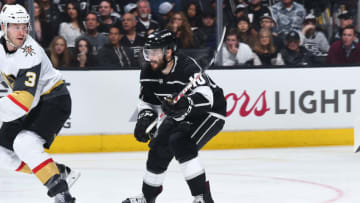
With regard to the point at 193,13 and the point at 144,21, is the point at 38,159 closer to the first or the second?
the point at 144,21

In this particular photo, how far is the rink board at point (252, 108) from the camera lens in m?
7.42

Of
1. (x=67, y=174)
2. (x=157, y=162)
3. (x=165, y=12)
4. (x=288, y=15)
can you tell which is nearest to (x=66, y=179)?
(x=67, y=174)

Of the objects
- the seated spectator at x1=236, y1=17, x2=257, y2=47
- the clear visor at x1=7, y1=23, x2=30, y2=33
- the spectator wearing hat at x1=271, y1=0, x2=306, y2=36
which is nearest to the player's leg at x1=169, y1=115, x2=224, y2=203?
the clear visor at x1=7, y1=23, x2=30, y2=33

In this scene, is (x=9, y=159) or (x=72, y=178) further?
(x=72, y=178)

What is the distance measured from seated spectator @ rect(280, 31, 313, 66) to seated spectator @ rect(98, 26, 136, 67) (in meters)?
1.46

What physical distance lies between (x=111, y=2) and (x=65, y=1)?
42 centimetres

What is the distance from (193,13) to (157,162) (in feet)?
11.2

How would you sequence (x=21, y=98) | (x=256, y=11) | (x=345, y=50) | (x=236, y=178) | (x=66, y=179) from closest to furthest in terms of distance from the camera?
(x=21, y=98), (x=66, y=179), (x=236, y=178), (x=256, y=11), (x=345, y=50)

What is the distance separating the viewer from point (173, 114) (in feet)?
13.8

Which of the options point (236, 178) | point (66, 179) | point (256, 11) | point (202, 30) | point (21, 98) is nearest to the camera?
point (21, 98)

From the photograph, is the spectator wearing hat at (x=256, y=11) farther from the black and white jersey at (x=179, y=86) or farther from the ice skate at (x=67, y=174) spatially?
the ice skate at (x=67, y=174)

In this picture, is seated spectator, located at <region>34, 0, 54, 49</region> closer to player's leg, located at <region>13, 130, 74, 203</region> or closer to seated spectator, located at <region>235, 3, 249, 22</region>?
seated spectator, located at <region>235, 3, 249, 22</region>

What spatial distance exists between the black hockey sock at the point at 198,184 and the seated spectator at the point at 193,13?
3.39 meters

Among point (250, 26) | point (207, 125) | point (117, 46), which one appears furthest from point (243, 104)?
point (207, 125)
